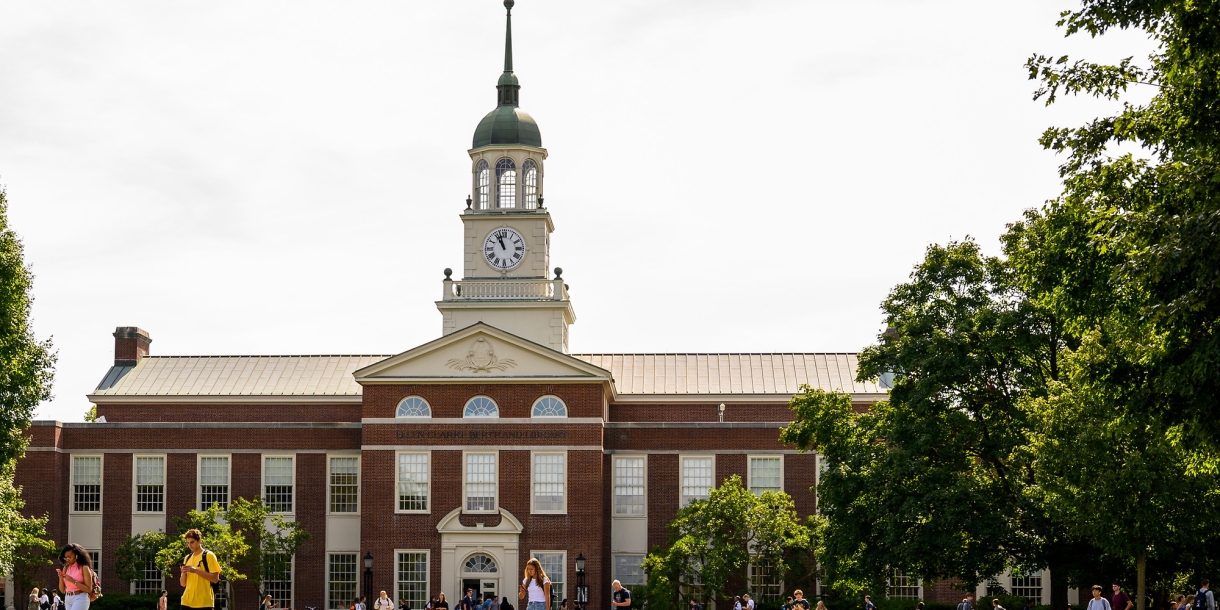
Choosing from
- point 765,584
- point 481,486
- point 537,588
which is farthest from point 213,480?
point 537,588

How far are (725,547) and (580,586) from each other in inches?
222

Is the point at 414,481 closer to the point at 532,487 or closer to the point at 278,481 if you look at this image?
the point at 532,487

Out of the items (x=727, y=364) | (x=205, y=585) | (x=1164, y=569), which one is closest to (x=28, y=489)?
(x=727, y=364)

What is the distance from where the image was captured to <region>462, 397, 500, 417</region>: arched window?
58.2 m

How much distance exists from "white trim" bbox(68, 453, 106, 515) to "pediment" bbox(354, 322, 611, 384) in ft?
35.8

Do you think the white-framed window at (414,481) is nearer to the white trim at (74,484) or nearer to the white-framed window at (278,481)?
the white-framed window at (278,481)

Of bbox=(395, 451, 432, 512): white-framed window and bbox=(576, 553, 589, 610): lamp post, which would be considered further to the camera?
bbox=(395, 451, 432, 512): white-framed window

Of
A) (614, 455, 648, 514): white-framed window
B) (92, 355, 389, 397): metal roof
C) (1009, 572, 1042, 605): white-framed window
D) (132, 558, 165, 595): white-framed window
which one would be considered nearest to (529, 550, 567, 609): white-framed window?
(614, 455, 648, 514): white-framed window

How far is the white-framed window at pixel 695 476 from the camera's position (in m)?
59.3

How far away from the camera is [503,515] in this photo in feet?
188

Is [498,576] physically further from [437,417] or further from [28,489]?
[28,489]

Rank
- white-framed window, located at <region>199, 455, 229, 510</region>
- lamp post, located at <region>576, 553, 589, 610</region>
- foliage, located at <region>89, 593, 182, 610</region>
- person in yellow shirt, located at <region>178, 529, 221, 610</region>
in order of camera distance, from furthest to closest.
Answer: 1. white-framed window, located at <region>199, 455, 229, 510</region>
2. foliage, located at <region>89, 593, 182, 610</region>
3. lamp post, located at <region>576, 553, 589, 610</region>
4. person in yellow shirt, located at <region>178, 529, 221, 610</region>

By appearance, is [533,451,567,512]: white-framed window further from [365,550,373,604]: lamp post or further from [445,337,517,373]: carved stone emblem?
[365,550,373,604]: lamp post

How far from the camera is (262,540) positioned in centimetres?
5716
